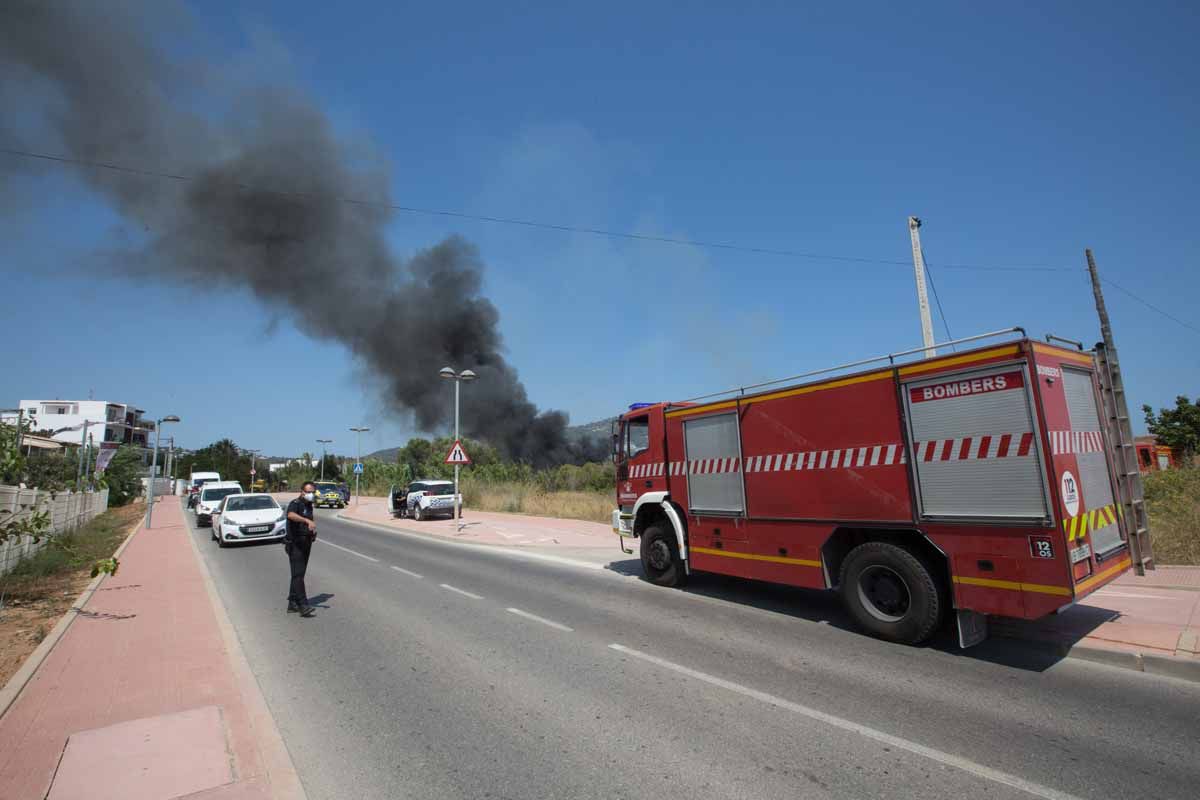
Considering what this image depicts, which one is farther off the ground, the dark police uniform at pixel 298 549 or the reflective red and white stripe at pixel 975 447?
the reflective red and white stripe at pixel 975 447

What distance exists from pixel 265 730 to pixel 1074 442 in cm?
672

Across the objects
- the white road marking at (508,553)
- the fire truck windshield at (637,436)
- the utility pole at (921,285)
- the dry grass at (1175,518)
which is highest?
the utility pole at (921,285)

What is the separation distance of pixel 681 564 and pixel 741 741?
5075 millimetres

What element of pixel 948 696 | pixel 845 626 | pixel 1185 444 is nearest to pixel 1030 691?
pixel 948 696

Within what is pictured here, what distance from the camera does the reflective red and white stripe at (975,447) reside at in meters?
4.88

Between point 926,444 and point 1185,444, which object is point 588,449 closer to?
point 1185,444

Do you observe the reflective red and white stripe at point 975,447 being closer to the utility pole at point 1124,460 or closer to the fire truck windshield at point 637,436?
the utility pole at point 1124,460

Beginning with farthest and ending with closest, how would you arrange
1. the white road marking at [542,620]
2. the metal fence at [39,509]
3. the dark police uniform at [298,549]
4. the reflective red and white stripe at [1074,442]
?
the metal fence at [39,509]
the dark police uniform at [298,549]
the white road marking at [542,620]
the reflective red and white stripe at [1074,442]

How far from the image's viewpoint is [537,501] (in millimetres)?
25516

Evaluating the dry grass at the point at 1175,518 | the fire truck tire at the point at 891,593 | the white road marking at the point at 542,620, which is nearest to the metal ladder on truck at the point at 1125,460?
the fire truck tire at the point at 891,593

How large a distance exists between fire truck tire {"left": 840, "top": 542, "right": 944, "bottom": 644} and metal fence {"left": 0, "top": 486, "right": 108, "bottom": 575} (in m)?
9.77

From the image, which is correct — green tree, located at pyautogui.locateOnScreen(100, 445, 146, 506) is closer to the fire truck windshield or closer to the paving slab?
the fire truck windshield

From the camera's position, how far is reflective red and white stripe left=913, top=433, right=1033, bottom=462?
16.0 ft

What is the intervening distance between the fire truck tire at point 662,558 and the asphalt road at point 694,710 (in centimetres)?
135
